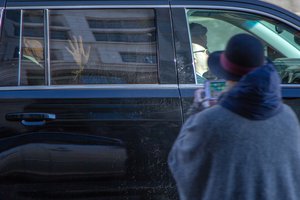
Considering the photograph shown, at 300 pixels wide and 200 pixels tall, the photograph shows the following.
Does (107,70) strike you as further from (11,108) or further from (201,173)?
(201,173)

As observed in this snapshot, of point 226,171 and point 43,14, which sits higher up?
point 43,14

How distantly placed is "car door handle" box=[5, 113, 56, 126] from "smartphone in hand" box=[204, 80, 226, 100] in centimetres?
150

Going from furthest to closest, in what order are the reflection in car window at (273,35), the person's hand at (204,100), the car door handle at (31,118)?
the reflection in car window at (273,35)
the car door handle at (31,118)
the person's hand at (204,100)

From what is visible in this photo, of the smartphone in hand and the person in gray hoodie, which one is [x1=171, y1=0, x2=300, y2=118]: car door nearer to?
the smartphone in hand

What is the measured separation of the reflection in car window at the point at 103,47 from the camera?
12.0 feet

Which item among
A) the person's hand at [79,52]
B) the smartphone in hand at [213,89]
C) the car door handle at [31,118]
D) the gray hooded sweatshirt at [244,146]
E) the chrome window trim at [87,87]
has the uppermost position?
the person's hand at [79,52]

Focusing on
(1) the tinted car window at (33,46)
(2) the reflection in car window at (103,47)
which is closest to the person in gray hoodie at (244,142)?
(2) the reflection in car window at (103,47)

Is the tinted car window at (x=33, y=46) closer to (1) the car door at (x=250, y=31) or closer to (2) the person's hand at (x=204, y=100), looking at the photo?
(1) the car door at (x=250, y=31)

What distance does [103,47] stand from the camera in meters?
3.69

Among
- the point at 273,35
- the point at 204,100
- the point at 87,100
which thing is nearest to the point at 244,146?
the point at 204,100

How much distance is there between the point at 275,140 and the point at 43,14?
2.14m

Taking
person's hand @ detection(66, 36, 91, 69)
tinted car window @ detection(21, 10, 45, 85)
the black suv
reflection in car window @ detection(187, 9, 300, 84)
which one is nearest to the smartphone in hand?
the black suv

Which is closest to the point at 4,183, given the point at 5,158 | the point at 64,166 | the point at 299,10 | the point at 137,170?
the point at 5,158

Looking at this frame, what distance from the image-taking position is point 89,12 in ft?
12.2
